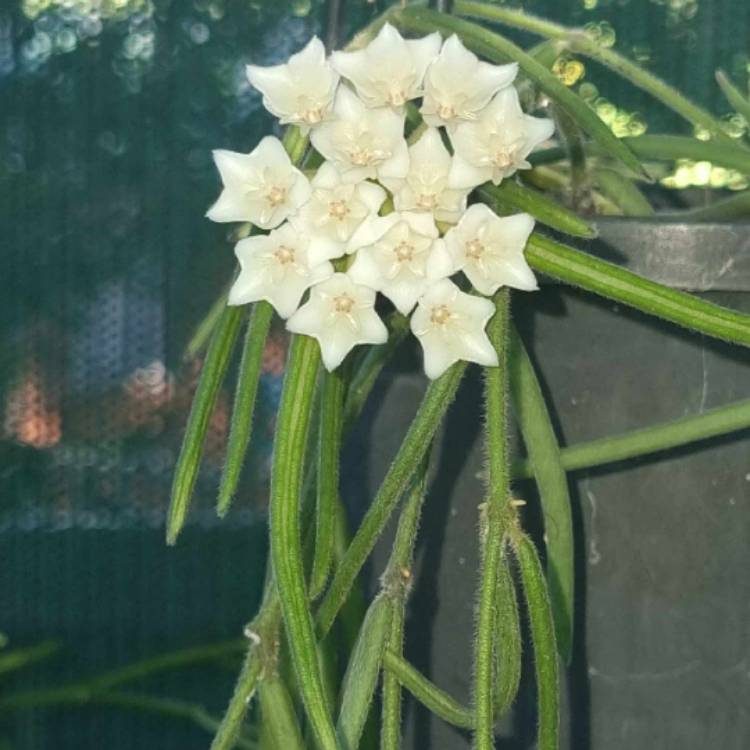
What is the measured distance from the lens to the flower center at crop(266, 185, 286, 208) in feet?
1.40

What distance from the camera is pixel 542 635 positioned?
1.33 ft

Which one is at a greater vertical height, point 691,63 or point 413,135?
point 691,63

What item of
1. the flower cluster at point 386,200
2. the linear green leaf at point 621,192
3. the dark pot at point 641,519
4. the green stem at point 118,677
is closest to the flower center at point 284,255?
the flower cluster at point 386,200

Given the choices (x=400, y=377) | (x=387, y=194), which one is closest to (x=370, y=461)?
(x=400, y=377)

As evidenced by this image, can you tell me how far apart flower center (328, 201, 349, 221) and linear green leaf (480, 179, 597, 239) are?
0.05m

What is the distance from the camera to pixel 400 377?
52 centimetres

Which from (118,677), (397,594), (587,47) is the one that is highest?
(587,47)

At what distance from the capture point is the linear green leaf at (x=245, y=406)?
41 cm

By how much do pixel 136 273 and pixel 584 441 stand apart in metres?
0.83

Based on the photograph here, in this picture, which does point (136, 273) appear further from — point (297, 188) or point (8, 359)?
point (297, 188)

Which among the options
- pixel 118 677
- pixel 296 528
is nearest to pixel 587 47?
pixel 296 528

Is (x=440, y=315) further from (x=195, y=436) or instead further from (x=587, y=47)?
(x=587, y=47)

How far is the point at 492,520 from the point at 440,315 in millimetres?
67

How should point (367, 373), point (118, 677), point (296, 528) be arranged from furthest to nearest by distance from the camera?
point (118, 677) → point (367, 373) → point (296, 528)
